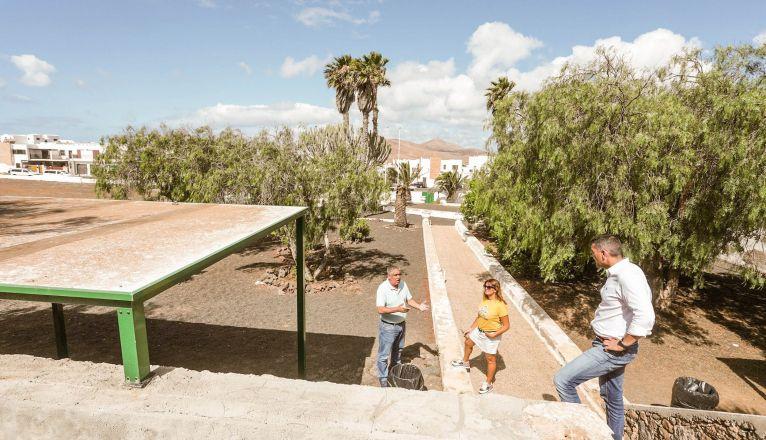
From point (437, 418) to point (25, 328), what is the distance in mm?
10385

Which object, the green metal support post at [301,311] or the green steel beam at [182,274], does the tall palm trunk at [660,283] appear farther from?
the green steel beam at [182,274]

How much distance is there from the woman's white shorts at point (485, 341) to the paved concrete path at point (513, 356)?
0.77 meters

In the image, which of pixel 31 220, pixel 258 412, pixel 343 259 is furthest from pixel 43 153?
pixel 258 412

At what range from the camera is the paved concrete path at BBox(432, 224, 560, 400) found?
5984 mm

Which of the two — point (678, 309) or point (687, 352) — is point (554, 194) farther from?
point (678, 309)

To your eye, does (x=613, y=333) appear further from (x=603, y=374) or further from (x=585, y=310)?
(x=585, y=310)

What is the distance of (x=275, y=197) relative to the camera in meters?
11.3

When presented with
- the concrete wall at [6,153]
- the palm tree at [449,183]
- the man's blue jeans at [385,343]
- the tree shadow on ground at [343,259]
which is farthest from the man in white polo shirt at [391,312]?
the concrete wall at [6,153]

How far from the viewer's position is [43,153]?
9288 centimetres

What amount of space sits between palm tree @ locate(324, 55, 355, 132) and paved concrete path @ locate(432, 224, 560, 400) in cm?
2213

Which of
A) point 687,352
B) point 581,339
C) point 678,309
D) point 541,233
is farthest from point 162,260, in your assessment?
point 678,309

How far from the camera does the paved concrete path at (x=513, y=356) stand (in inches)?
236

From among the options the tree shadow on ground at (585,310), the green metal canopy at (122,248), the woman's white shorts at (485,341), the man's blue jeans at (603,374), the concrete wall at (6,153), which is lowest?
the tree shadow on ground at (585,310)

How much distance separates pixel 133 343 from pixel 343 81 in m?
30.9
